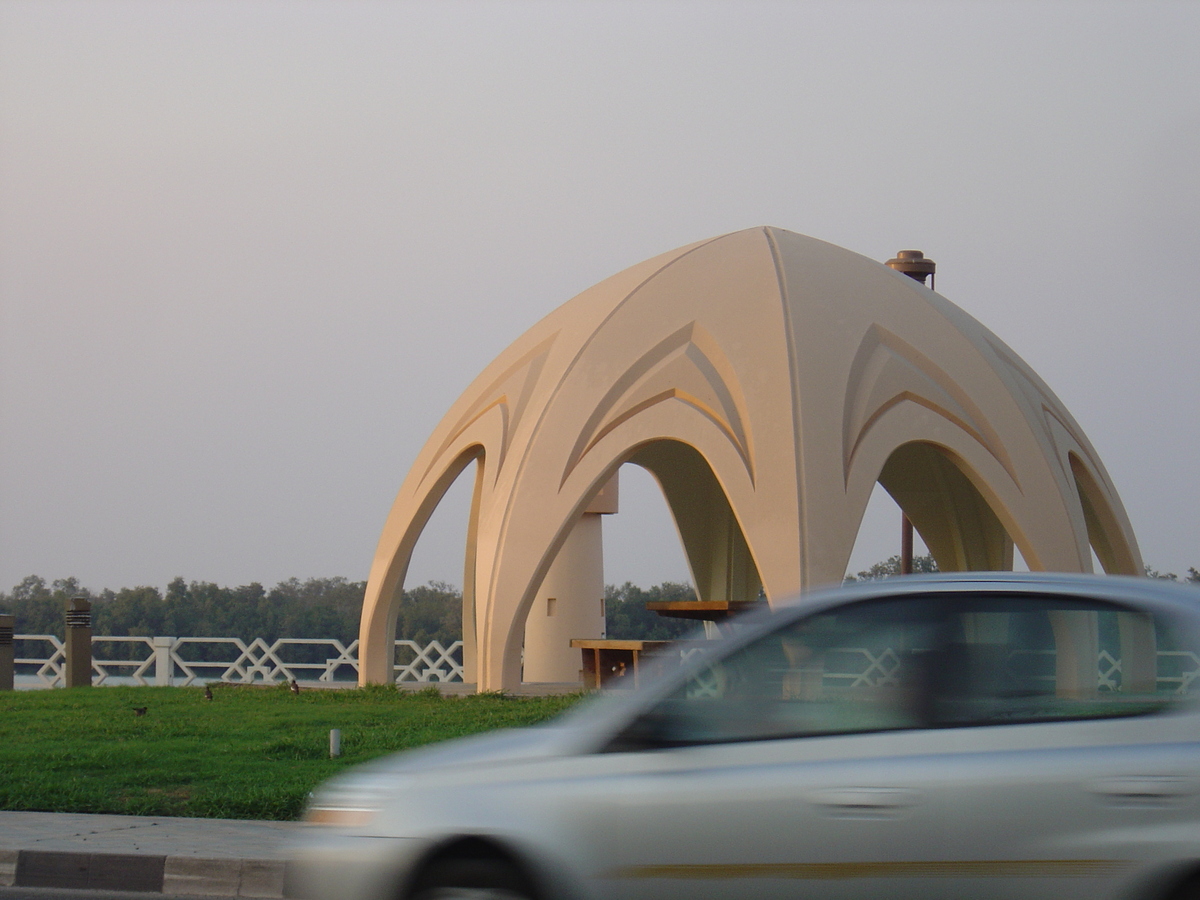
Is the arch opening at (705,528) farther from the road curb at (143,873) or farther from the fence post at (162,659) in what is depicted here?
the road curb at (143,873)

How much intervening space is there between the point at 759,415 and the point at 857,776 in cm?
1427

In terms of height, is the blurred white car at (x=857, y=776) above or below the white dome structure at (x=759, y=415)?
below

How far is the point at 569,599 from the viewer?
26.8 m

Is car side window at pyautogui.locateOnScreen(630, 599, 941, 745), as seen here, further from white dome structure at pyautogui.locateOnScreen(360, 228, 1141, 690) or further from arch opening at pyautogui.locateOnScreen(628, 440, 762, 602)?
arch opening at pyautogui.locateOnScreen(628, 440, 762, 602)

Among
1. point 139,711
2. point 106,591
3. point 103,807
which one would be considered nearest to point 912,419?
point 139,711

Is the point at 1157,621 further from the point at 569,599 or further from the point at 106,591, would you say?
the point at 106,591

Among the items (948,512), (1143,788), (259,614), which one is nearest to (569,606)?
(948,512)

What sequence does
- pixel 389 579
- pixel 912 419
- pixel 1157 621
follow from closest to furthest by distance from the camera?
1. pixel 1157 621
2. pixel 912 419
3. pixel 389 579

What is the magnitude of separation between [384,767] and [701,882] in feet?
4.45

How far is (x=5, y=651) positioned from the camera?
22844 millimetres

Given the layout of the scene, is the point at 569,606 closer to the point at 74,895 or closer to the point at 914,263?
the point at 914,263

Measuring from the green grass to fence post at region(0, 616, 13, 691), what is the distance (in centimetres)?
186

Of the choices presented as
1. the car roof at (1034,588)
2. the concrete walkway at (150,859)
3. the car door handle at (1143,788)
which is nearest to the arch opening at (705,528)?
the concrete walkway at (150,859)

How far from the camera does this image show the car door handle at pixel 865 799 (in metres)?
4.50
